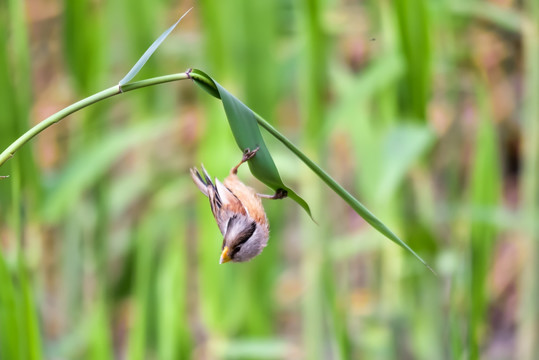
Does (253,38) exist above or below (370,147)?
above

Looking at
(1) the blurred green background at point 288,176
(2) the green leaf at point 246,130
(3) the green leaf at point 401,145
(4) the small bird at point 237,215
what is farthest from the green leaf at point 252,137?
(3) the green leaf at point 401,145

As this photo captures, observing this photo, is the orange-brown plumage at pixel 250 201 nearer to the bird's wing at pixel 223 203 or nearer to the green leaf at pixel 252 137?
the bird's wing at pixel 223 203

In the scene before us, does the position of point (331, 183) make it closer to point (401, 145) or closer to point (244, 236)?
point (244, 236)

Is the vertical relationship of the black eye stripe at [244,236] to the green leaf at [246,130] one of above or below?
below

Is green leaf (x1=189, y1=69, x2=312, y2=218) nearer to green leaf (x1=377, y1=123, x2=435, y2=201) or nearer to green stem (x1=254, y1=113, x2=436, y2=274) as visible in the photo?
green stem (x1=254, y1=113, x2=436, y2=274)

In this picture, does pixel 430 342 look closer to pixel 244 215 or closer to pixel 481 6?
pixel 481 6

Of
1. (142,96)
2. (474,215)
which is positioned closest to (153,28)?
(142,96)

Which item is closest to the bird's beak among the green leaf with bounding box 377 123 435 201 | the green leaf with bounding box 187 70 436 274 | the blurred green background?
the green leaf with bounding box 187 70 436 274

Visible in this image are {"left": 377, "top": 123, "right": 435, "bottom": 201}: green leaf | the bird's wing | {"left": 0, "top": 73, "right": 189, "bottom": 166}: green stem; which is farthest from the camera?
{"left": 377, "top": 123, "right": 435, "bottom": 201}: green leaf
